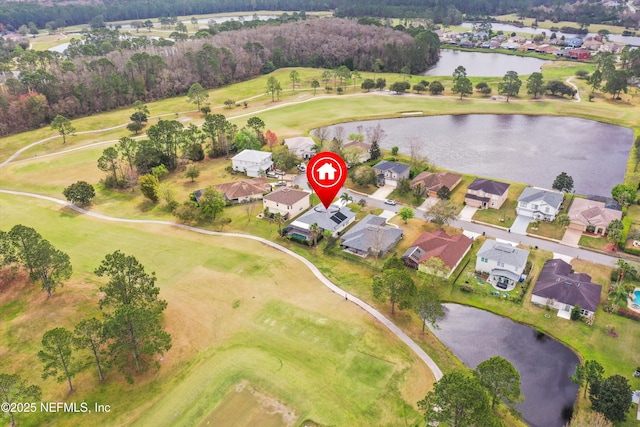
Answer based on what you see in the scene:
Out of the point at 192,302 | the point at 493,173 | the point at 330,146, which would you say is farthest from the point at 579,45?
the point at 192,302

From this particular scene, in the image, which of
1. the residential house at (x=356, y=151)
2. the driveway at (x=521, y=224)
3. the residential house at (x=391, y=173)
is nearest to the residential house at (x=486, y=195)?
the driveway at (x=521, y=224)

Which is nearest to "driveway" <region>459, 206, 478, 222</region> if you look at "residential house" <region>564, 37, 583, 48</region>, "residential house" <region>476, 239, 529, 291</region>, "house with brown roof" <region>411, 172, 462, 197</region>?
"house with brown roof" <region>411, 172, 462, 197</region>

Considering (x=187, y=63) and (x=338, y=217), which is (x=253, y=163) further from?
(x=187, y=63)

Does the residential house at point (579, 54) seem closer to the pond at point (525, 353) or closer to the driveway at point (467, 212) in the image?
the driveway at point (467, 212)

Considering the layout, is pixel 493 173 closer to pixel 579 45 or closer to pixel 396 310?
pixel 396 310

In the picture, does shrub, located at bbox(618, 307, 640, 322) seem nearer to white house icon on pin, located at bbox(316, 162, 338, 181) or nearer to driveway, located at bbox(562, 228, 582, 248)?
driveway, located at bbox(562, 228, 582, 248)
